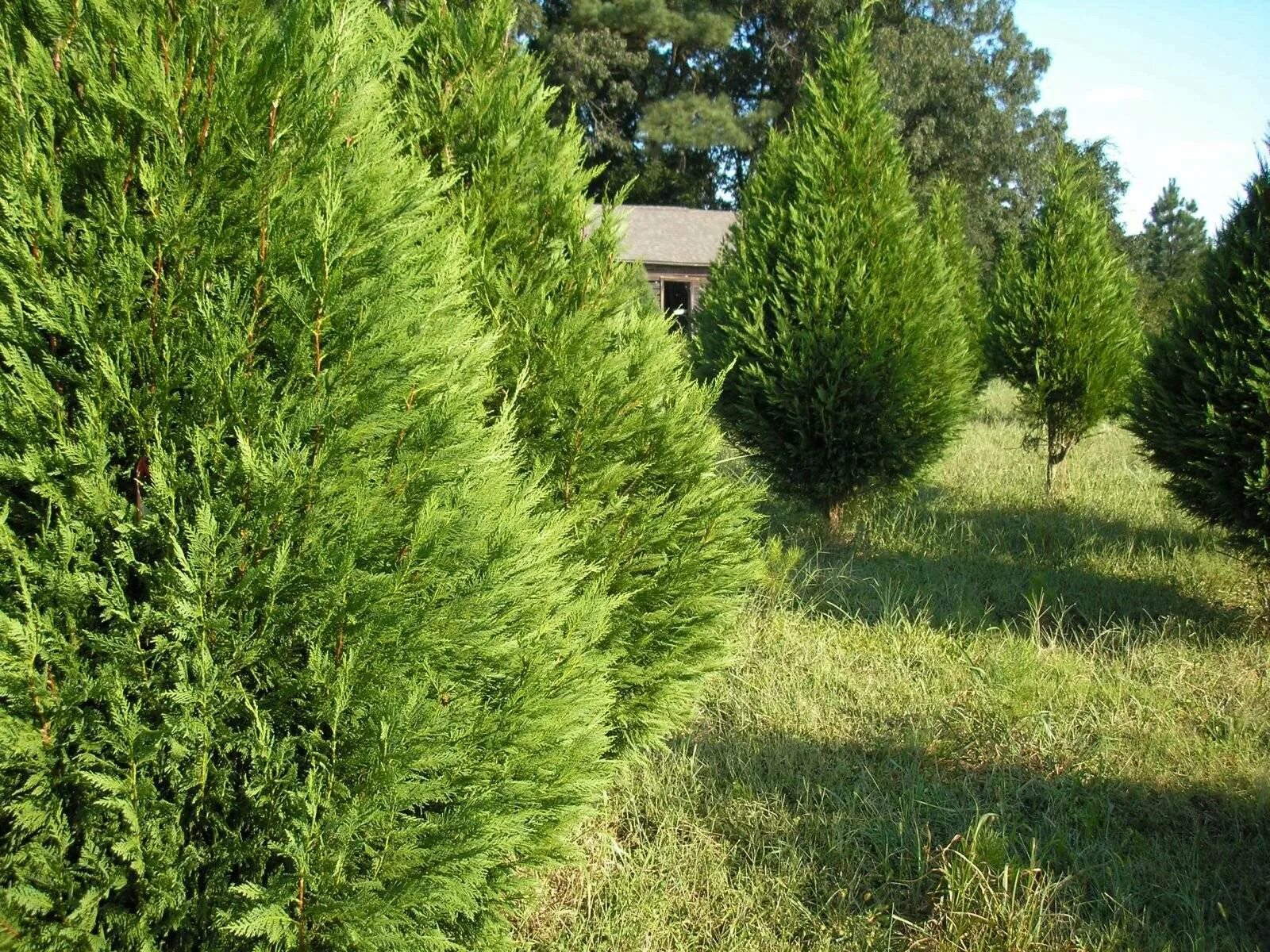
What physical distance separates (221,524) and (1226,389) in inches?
231

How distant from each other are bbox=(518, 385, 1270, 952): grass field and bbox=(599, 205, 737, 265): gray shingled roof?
2364cm

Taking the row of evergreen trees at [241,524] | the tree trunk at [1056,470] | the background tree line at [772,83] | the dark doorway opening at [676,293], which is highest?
the background tree line at [772,83]

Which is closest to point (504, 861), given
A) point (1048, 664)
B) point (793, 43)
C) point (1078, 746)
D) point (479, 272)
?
point (479, 272)

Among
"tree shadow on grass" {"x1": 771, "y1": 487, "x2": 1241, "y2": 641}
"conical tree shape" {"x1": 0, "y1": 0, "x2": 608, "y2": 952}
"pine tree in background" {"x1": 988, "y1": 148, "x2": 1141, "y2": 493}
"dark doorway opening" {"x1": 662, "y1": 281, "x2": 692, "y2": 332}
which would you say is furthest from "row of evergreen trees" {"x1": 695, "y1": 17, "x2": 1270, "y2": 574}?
"dark doorway opening" {"x1": 662, "y1": 281, "x2": 692, "y2": 332}

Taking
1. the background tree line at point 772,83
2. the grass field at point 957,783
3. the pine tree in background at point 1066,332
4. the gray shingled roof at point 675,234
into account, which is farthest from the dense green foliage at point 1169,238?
the grass field at point 957,783

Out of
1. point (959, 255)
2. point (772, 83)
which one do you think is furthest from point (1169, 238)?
point (959, 255)

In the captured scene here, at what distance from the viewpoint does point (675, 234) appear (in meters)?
30.8

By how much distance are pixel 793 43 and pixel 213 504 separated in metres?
38.5

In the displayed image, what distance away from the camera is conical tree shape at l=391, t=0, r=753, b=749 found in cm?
332

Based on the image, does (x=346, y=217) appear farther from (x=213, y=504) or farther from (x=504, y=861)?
(x=504, y=861)

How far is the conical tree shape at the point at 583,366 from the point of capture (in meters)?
3.32

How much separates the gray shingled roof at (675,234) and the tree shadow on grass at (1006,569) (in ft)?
69.3

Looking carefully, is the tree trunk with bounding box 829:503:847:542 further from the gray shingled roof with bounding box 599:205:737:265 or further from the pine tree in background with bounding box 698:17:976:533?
the gray shingled roof with bounding box 599:205:737:265

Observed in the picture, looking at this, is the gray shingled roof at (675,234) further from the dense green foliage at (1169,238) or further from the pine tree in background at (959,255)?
the dense green foliage at (1169,238)
